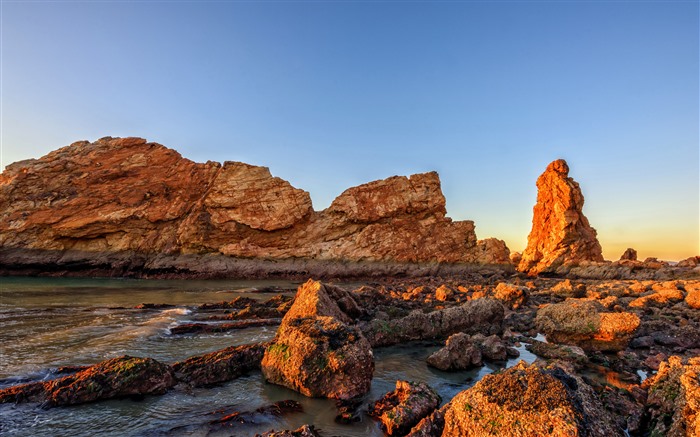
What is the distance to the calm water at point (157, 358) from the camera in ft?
17.9

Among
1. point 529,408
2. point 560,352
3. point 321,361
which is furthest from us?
point 560,352

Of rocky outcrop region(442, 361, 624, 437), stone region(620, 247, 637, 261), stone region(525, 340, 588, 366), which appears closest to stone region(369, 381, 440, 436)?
rocky outcrop region(442, 361, 624, 437)

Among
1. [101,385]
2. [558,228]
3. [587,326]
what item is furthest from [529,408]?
[558,228]

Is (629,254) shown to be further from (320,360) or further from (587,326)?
(320,360)

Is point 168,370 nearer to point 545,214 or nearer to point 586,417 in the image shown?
point 586,417

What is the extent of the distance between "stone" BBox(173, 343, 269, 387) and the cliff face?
43289 millimetres

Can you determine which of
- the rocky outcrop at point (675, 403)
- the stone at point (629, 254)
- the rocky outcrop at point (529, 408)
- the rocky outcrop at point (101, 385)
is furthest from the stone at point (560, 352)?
the stone at point (629, 254)

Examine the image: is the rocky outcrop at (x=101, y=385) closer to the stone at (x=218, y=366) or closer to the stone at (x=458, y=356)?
the stone at (x=218, y=366)

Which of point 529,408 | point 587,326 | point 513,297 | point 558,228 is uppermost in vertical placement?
point 558,228

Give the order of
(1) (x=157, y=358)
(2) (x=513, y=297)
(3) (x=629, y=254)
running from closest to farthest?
(1) (x=157, y=358) → (2) (x=513, y=297) → (3) (x=629, y=254)

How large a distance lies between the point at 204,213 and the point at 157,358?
146 feet

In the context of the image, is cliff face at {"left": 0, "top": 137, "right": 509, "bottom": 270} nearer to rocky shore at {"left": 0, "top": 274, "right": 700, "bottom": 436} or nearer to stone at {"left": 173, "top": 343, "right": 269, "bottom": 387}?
rocky shore at {"left": 0, "top": 274, "right": 700, "bottom": 436}

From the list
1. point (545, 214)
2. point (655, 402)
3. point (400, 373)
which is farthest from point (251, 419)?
point (545, 214)

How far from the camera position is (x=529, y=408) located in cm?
430
